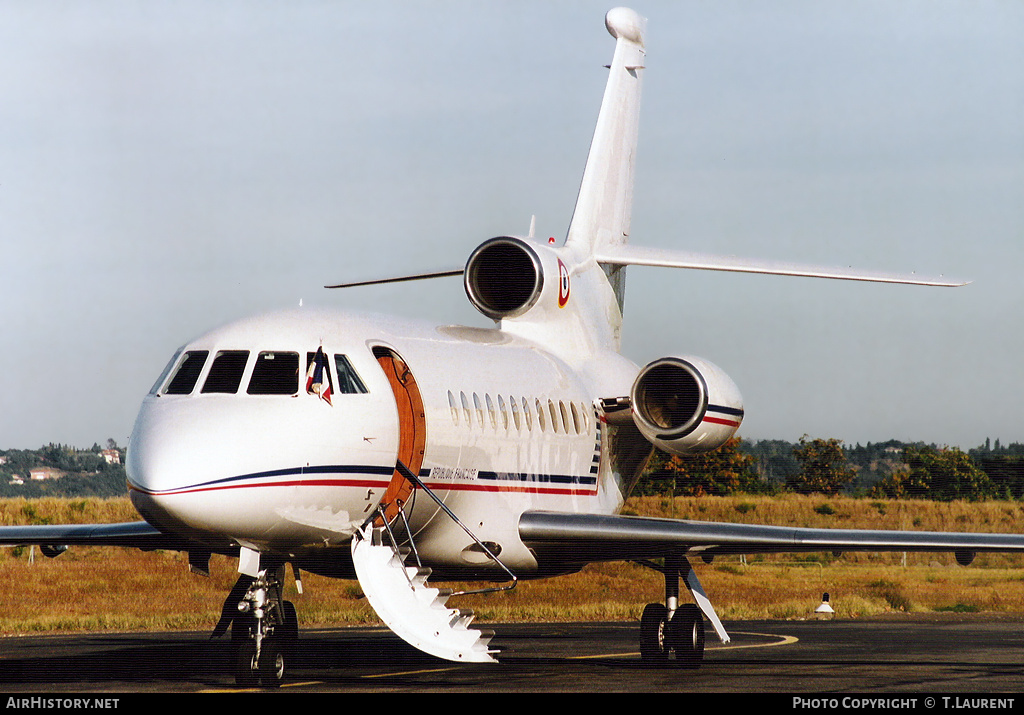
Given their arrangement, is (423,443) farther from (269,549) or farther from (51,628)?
(51,628)

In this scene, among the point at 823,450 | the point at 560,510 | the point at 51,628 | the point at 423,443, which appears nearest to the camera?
the point at 423,443

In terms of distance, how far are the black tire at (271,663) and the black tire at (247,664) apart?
70 mm

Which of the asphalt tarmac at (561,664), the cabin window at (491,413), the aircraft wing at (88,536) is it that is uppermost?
the cabin window at (491,413)

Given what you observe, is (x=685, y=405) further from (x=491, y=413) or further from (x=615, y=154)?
(x=615, y=154)

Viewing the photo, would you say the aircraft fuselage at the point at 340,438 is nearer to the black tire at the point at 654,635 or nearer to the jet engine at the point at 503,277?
the jet engine at the point at 503,277

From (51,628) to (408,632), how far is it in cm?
1299

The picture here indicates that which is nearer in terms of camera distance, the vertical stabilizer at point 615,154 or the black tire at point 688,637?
the black tire at point 688,637

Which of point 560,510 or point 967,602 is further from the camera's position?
point 967,602

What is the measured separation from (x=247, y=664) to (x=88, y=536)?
17.9ft

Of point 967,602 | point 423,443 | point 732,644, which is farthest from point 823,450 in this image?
point 423,443

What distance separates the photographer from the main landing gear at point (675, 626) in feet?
61.8

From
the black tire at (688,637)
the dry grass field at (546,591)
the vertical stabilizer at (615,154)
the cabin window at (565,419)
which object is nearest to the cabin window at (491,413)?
the cabin window at (565,419)
